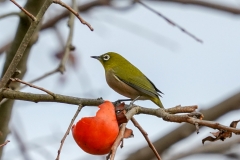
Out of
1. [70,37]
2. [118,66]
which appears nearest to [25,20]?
[70,37]

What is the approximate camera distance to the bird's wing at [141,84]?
9.38ft

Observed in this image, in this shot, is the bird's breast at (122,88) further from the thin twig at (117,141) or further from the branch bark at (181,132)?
the thin twig at (117,141)

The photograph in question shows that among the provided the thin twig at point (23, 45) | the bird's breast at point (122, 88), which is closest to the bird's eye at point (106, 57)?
the bird's breast at point (122, 88)

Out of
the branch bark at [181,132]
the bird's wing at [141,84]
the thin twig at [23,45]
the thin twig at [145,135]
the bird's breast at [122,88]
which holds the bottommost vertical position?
the branch bark at [181,132]

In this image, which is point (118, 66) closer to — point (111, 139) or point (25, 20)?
point (25, 20)

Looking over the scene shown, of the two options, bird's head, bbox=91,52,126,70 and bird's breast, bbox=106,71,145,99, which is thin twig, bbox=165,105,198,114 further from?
bird's head, bbox=91,52,126,70

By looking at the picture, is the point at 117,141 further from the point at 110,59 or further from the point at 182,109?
the point at 110,59

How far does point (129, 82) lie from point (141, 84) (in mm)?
101

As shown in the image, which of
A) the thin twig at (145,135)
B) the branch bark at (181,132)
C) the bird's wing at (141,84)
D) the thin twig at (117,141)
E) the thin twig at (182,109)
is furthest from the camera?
the branch bark at (181,132)

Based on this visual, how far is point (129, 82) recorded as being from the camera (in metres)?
2.96

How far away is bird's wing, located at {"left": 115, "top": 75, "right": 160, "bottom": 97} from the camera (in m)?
2.86

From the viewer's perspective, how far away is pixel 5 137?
2551 mm

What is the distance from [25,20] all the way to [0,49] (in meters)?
1.06

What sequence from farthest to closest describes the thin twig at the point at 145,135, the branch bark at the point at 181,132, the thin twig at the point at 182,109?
the branch bark at the point at 181,132
the thin twig at the point at 145,135
the thin twig at the point at 182,109
